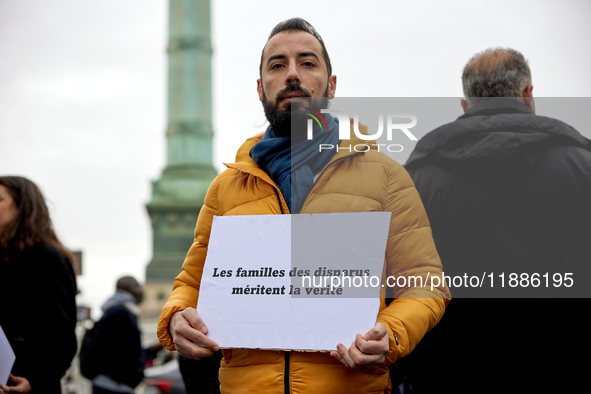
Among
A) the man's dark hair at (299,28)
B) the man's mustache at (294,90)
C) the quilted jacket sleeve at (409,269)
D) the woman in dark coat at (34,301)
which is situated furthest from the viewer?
the woman in dark coat at (34,301)

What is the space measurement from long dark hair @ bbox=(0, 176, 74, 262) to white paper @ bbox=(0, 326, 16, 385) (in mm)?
538

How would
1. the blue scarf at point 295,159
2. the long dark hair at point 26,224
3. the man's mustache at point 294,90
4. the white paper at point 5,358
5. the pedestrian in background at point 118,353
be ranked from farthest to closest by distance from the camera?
the pedestrian in background at point 118,353 < the long dark hair at point 26,224 < the white paper at point 5,358 < the man's mustache at point 294,90 < the blue scarf at point 295,159

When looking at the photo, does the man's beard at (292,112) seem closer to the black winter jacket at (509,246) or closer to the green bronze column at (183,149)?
the black winter jacket at (509,246)

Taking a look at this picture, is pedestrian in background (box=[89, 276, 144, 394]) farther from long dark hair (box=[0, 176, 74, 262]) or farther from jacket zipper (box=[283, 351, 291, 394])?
jacket zipper (box=[283, 351, 291, 394])

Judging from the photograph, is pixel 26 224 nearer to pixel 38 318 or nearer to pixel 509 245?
pixel 38 318

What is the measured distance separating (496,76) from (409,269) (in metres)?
0.97

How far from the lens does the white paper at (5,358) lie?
2675 millimetres

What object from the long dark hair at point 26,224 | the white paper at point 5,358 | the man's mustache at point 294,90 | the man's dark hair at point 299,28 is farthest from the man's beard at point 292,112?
the long dark hair at point 26,224

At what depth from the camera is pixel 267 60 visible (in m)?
2.26

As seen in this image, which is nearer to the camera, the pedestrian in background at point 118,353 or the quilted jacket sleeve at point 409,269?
the quilted jacket sleeve at point 409,269

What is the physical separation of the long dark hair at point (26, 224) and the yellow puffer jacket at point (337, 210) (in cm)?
131

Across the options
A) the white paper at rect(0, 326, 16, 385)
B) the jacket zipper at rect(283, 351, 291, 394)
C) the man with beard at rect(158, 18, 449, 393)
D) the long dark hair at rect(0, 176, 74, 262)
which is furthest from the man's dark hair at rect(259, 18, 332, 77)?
the long dark hair at rect(0, 176, 74, 262)

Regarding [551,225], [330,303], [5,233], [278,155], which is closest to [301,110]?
[278,155]

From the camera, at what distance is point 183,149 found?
88.4 ft
